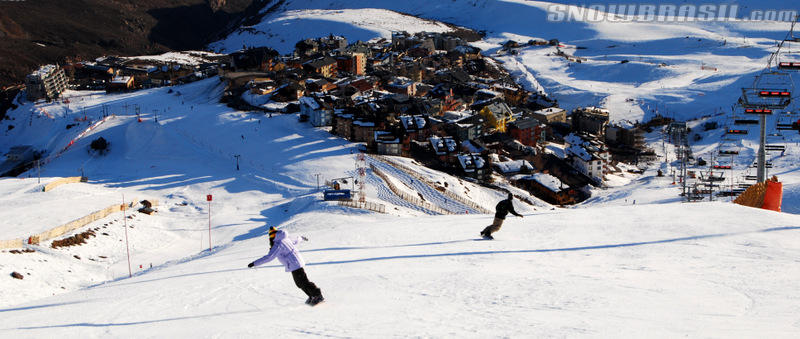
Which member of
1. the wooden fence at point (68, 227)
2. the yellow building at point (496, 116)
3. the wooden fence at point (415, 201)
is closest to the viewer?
the wooden fence at point (68, 227)

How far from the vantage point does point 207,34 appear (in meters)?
148

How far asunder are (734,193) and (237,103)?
42.0m

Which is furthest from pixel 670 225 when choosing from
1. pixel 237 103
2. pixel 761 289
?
pixel 237 103

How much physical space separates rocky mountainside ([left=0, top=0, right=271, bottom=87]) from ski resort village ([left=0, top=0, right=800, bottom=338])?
22.1ft

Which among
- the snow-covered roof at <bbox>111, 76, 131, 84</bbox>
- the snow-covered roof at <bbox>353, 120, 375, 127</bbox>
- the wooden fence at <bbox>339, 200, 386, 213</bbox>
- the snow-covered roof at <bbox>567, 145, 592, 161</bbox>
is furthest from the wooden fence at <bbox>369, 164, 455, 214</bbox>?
the snow-covered roof at <bbox>111, 76, 131, 84</bbox>

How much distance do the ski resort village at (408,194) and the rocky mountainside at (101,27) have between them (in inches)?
265

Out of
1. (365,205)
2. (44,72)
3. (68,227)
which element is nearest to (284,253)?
(68,227)

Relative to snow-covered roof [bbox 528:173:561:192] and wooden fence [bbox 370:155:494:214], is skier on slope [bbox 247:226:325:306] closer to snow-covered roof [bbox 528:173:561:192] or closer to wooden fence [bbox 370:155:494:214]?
wooden fence [bbox 370:155:494:214]

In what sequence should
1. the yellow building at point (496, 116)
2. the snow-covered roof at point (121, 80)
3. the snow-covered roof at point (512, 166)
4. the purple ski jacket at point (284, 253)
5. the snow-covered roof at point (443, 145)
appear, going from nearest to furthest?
the purple ski jacket at point (284, 253) < the snow-covered roof at point (443, 145) < the snow-covered roof at point (512, 166) < the yellow building at point (496, 116) < the snow-covered roof at point (121, 80)

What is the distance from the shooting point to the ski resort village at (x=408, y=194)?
782 centimetres

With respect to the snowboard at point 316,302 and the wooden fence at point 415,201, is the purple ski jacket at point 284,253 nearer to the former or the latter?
the snowboard at point 316,302

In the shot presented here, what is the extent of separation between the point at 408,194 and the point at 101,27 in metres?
117

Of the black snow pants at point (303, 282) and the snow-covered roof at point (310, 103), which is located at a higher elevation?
the black snow pants at point (303, 282)

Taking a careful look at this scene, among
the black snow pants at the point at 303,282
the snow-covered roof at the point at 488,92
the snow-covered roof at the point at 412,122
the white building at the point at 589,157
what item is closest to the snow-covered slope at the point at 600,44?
the snow-covered roof at the point at 488,92
